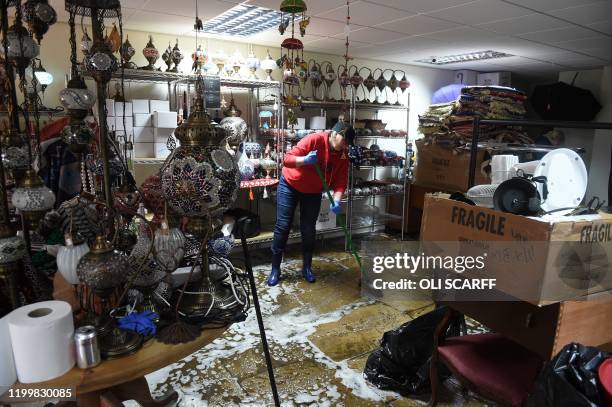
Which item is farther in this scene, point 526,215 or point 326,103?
point 326,103

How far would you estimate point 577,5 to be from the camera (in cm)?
295

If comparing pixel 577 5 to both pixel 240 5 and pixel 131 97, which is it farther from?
pixel 131 97

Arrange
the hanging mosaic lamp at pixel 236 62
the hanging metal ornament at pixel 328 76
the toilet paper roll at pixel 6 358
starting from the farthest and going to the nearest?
the hanging metal ornament at pixel 328 76, the hanging mosaic lamp at pixel 236 62, the toilet paper roll at pixel 6 358

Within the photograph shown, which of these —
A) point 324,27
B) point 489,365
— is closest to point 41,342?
point 489,365

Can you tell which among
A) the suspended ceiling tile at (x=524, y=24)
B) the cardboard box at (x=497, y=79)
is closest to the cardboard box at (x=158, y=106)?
the suspended ceiling tile at (x=524, y=24)

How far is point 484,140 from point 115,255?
14.4ft

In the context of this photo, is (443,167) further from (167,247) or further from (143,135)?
(167,247)

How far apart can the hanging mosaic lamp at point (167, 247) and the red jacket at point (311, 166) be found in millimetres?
2268

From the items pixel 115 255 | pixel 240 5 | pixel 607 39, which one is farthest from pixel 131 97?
pixel 607 39

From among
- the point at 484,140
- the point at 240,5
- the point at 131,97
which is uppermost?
the point at 240,5

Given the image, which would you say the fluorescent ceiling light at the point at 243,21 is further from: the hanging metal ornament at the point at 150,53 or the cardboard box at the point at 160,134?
the cardboard box at the point at 160,134

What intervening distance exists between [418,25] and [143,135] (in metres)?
2.57

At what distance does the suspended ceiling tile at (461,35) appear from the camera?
370 centimetres

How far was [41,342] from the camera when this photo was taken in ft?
2.86
